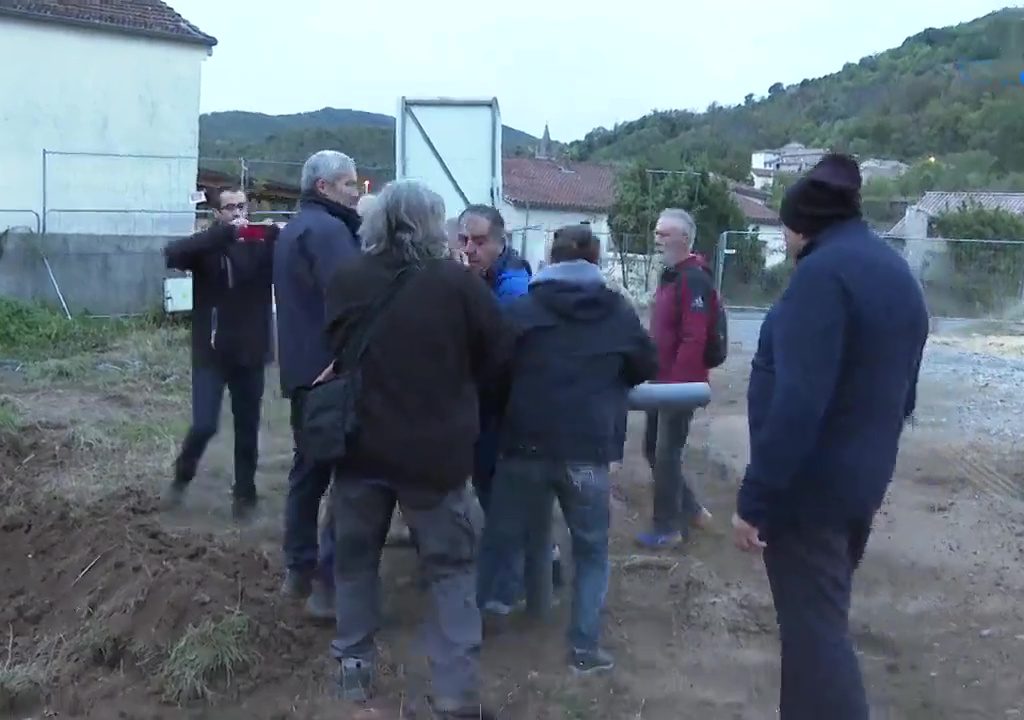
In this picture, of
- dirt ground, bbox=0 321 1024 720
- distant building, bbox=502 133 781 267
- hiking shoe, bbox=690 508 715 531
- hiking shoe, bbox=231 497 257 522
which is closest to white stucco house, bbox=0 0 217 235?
dirt ground, bbox=0 321 1024 720

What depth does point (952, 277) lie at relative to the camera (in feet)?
88.8

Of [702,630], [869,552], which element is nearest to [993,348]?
[869,552]

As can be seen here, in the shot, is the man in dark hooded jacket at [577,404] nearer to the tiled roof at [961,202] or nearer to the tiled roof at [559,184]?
the tiled roof at [961,202]

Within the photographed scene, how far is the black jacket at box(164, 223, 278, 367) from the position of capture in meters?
6.14

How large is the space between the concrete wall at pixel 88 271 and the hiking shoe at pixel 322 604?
11.6 m

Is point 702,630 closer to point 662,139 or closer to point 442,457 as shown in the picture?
point 442,457

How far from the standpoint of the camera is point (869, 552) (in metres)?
6.47

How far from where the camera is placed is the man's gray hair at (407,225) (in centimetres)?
402

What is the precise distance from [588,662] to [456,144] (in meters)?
6.94

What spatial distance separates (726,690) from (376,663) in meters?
1.32

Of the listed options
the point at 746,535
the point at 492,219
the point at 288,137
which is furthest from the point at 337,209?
the point at 288,137

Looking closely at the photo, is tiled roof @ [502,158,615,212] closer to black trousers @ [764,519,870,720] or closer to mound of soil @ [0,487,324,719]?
mound of soil @ [0,487,324,719]

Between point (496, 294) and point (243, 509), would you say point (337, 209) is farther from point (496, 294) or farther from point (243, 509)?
point (243, 509)

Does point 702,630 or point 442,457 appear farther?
point 702,630
